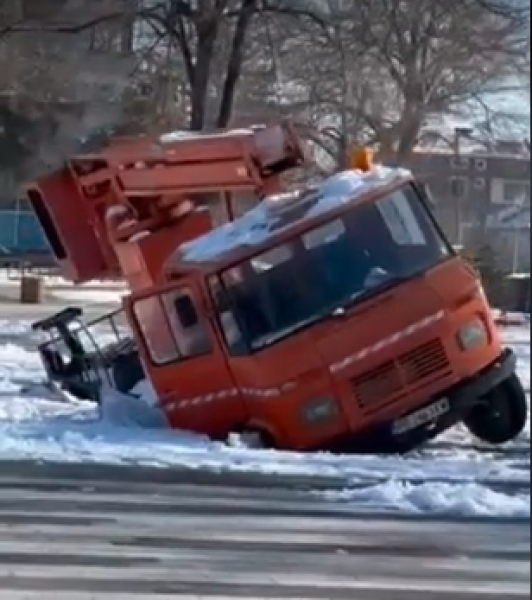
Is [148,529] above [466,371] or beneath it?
above

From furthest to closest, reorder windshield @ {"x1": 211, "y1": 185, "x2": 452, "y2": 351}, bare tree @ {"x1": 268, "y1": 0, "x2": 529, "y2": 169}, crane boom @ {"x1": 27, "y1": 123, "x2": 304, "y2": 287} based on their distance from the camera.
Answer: bare tree @ {"x1": 268, "y1": 0, "x2": 529, "y2": 169} → crane boom @ {"x1": 27, "y1": 123, "x2": 304, "y2": 287} → windshield @ {"x1": 211, "y1": 185, "x2": 452, "y2": 351}

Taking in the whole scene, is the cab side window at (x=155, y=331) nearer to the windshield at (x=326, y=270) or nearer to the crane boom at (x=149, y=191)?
the windshield at (x=326, y=270)

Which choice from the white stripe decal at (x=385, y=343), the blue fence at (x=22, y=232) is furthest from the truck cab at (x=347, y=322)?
the blue fence at (x=22, y=232)

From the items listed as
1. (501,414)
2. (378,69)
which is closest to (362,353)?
(501,414)

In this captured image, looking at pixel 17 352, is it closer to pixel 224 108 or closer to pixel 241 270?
pixel 224 108

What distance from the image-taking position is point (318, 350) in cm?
1886

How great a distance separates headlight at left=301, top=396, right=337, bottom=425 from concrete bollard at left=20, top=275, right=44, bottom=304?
35.1 ft

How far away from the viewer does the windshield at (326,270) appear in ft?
61.6

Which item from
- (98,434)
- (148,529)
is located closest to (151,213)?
(98,434)

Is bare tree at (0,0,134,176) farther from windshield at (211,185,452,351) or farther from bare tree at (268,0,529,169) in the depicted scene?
windshield at (211,185,452,351)

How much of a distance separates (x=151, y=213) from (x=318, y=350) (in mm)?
4600

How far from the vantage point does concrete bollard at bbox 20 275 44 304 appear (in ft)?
96.5

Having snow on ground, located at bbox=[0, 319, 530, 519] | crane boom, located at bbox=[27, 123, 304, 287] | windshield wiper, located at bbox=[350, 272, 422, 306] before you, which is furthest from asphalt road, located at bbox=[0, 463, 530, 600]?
crane boom, located at bbox=[27, 123, 304, 287]

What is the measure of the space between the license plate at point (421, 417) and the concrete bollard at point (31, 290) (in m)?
11.2
